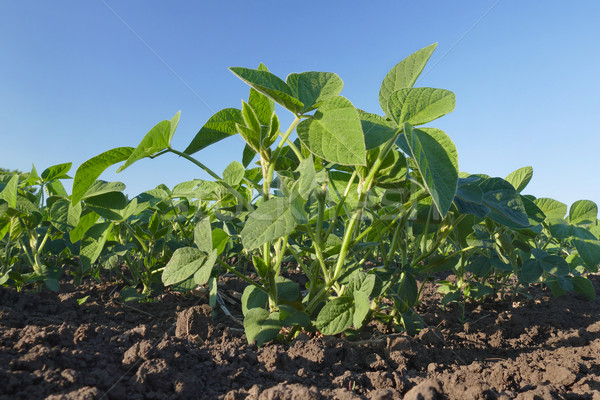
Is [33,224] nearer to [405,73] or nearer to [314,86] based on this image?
[314,86]

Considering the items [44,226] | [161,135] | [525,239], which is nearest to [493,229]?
[525,239]

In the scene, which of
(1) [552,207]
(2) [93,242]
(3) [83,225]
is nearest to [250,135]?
(3) [83,225]

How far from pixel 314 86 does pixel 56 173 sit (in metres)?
1.70

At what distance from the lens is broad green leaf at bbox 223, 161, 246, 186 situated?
137 cm

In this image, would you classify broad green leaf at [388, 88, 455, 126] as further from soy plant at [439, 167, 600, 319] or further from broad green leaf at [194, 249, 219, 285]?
broad green leaf at [194, 249, 219, 285]

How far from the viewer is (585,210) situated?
2.25m

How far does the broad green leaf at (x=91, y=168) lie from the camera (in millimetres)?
1080

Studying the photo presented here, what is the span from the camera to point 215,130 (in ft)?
4.06

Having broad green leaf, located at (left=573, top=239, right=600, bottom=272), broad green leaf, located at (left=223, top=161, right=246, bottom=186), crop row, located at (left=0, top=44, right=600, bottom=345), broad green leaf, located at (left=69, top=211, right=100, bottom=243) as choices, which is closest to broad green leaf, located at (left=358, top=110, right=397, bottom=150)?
crop row, located at (left=0, top=44, right=600, bottom=345)

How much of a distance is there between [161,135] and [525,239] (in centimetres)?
167

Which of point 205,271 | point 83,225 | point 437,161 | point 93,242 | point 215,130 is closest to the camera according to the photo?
point 437,161

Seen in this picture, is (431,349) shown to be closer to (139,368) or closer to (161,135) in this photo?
(139,368)

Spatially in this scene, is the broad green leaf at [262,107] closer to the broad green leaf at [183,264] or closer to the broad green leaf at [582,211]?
the broad green leaf at [183,264]

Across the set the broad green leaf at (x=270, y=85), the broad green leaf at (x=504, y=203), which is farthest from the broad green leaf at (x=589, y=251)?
the broad green leaf at (x=270, y=85)
